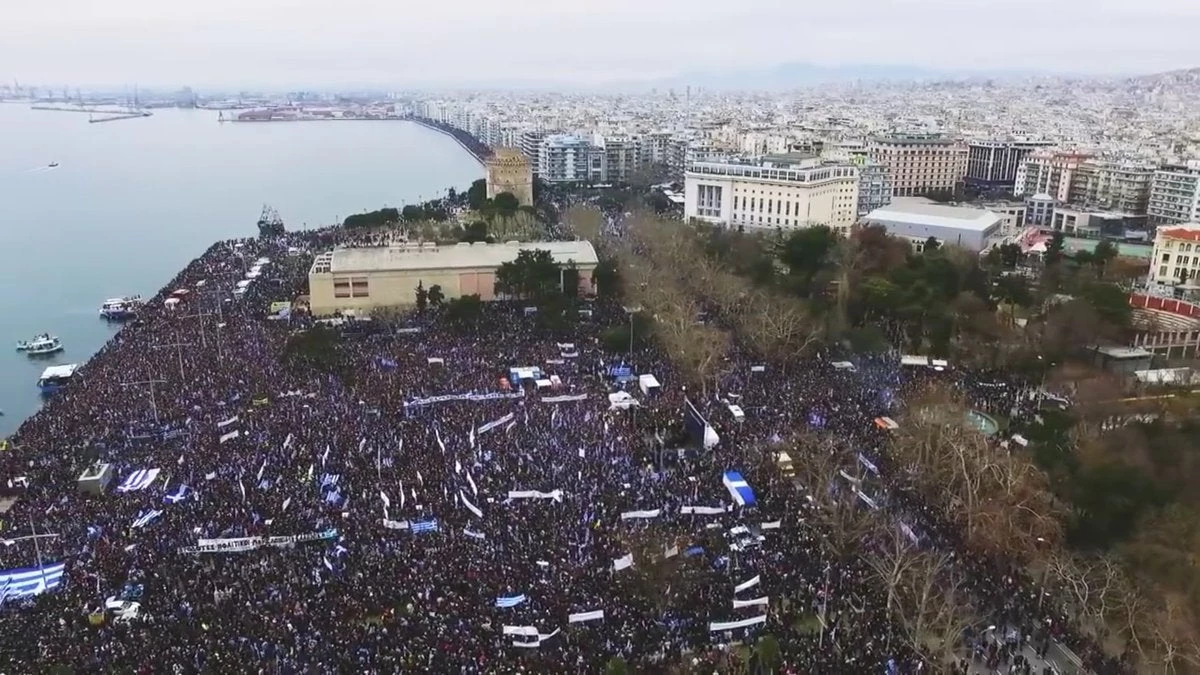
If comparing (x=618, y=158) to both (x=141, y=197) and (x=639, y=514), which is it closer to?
(x=141, y=197)

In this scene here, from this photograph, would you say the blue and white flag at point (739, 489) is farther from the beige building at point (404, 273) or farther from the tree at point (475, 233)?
the tree at point (475, 233)

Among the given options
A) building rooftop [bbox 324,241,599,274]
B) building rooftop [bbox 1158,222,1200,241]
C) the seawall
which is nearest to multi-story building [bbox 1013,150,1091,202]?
building rooftop [bbox 1158,222,1200,241]

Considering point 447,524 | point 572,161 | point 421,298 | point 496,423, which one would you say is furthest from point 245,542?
point 572,161

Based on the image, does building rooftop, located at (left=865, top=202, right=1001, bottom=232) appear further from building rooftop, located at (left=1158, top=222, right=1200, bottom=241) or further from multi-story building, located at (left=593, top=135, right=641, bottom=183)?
multi-story building, located at (left=593, top=135, right=641, bottom=183)

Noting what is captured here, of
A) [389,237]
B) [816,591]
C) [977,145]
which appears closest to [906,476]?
[816,591]

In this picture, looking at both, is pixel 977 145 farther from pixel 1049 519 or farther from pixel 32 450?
pixel 32 450

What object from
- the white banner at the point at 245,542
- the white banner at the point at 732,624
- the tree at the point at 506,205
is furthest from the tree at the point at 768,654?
the tree at the point at 506,205
